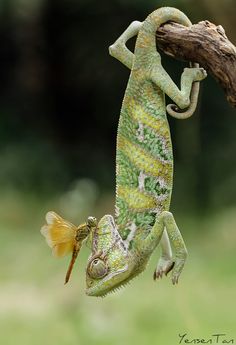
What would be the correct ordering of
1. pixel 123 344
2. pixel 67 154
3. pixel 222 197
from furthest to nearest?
pixel 67 154
pixel 222 197
pixel 123 344

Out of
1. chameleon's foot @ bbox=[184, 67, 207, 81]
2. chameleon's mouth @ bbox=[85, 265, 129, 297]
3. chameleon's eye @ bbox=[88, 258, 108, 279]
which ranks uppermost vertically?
chameleon's foot @ bbox=[184, 67, 207, 81]

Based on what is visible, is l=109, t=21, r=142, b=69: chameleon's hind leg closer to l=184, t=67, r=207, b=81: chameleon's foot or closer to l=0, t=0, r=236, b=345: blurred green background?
l=184, t=67, r=207, b=81: chameleon's foot

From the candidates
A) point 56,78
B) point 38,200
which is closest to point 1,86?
point 56,78

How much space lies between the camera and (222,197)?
347 inches

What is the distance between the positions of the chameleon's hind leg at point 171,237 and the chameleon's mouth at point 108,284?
0.38 feet

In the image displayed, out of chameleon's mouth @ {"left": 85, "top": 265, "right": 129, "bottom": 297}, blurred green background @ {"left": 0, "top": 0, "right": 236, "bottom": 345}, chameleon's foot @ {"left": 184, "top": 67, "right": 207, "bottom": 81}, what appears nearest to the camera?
chameleon's mouth @ {"left": 85, "top": 265, "right": 129, "bottom": 297}

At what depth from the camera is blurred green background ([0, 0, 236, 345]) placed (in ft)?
20.6

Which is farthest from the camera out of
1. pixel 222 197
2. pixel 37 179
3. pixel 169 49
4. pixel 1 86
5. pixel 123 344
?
pixel 1 86

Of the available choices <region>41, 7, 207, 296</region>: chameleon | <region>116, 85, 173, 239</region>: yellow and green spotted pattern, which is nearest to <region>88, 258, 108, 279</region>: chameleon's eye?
<region>41, 7, 207, 296</region>: chameleon

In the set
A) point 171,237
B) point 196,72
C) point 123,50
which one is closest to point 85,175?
point 123,50

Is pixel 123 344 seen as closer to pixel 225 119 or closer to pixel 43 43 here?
pixel 225 119

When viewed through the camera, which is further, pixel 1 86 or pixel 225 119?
pixel 1 86

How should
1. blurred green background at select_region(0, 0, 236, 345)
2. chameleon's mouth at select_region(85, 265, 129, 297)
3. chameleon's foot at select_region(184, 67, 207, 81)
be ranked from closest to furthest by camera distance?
chameleon's mouth at select_region(85, 265, 129, 297) < chameleon's foot at select_region(184, 67, 207, 81) < blurred green background at select_region(0, 0, 236, 345)

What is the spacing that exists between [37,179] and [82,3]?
1.74m
